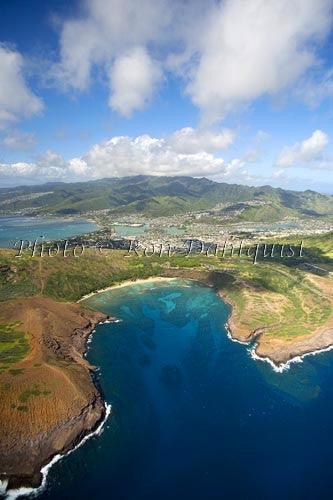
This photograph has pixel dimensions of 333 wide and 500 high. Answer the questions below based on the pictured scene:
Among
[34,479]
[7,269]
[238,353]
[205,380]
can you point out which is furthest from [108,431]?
[7,269]

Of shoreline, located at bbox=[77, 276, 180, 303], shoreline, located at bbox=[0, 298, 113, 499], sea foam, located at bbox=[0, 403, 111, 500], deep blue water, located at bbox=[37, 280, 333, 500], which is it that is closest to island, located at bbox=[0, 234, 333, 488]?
shoreline, located at bbox=[0, 298, 113, 499]

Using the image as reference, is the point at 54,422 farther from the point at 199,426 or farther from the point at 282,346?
the point at 282,346

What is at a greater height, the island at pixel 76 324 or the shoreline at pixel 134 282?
the island at pixel 76 324

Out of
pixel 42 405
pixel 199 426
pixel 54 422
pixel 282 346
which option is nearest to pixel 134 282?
pixel 282 346

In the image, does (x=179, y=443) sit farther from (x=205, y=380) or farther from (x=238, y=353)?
(x=238, y=353)

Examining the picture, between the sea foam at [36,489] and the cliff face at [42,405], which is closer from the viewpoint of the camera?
the sea foam at [36,489]

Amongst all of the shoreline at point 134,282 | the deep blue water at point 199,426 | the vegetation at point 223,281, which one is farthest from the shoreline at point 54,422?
the shoreline at point 134,282

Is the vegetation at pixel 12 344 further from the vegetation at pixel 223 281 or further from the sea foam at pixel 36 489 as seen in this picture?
the sea foam at pixel 36 489
